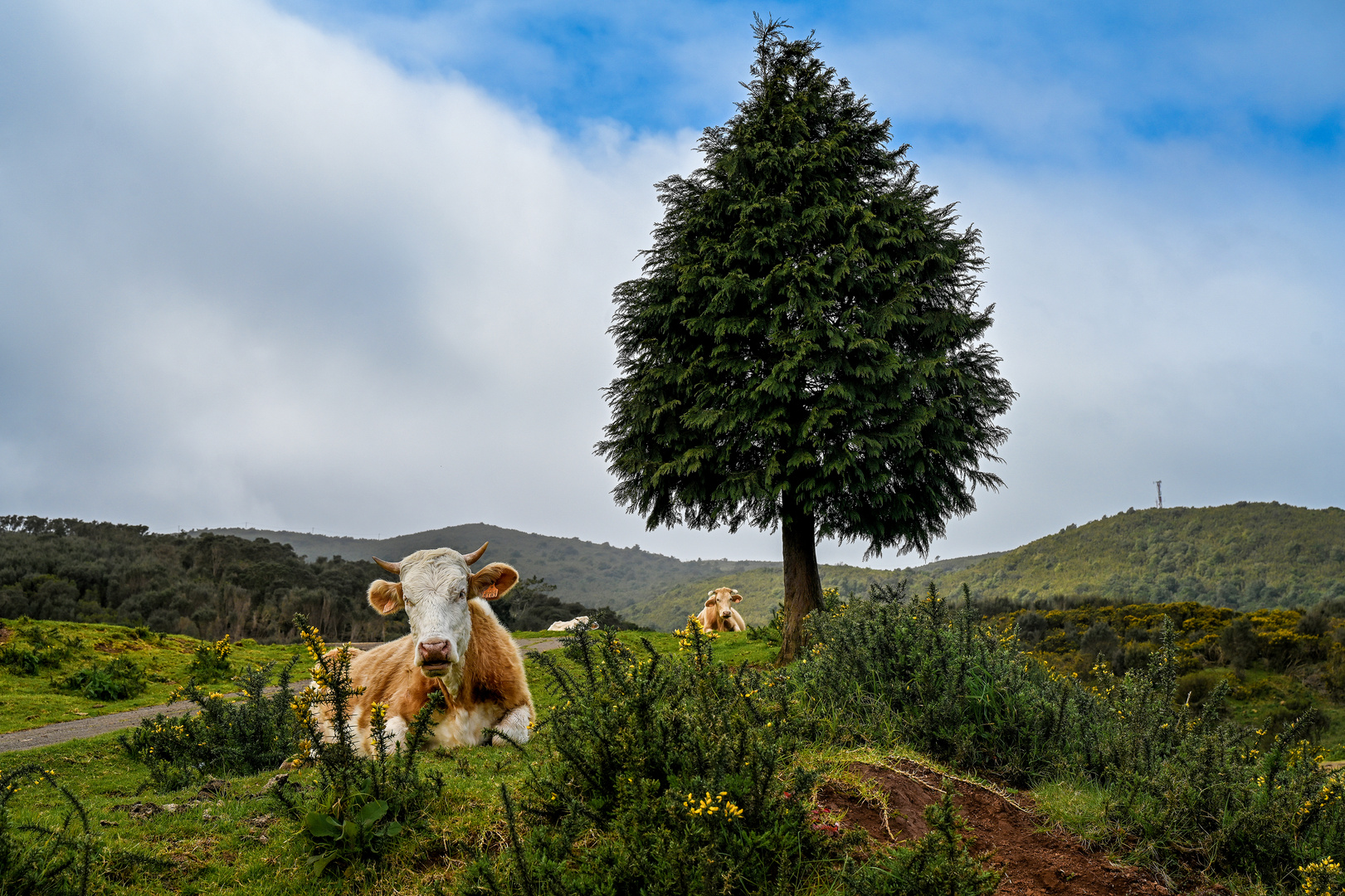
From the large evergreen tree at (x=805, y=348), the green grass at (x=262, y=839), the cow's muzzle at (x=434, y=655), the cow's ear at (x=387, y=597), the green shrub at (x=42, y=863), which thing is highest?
the large evergreen tree at (x=805, y=348)

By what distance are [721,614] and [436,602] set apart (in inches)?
652

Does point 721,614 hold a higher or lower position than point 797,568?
lower

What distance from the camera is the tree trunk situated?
40.6 feet

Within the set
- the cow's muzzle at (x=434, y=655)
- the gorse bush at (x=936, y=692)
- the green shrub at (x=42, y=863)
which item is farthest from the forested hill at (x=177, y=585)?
the green shrub at (x=42, y=863)

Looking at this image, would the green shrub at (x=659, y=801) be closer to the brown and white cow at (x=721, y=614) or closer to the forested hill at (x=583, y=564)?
the brown and white cow at (x=721, y=614)

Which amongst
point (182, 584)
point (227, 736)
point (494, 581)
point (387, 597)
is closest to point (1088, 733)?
point (494, 581)

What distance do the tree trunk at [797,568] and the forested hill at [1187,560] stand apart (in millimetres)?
23894

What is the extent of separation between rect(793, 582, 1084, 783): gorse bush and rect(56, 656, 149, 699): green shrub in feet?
41.1

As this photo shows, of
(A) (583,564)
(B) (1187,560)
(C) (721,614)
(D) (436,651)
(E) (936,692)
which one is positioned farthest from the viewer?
(A) (583,564)

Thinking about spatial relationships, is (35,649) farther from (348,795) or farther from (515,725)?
(348,795)

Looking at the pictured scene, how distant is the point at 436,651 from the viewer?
210 inches

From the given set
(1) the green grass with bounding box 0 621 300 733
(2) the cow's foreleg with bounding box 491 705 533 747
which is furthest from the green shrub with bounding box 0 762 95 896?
(1) the green grass with bounding box 0 621 300 733

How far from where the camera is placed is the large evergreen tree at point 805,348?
11609 millimetres

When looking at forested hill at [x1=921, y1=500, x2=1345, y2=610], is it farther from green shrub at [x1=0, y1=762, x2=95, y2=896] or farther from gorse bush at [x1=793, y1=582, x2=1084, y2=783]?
green shrub at [x1=0, y1=762, x2=95, y2=896]
